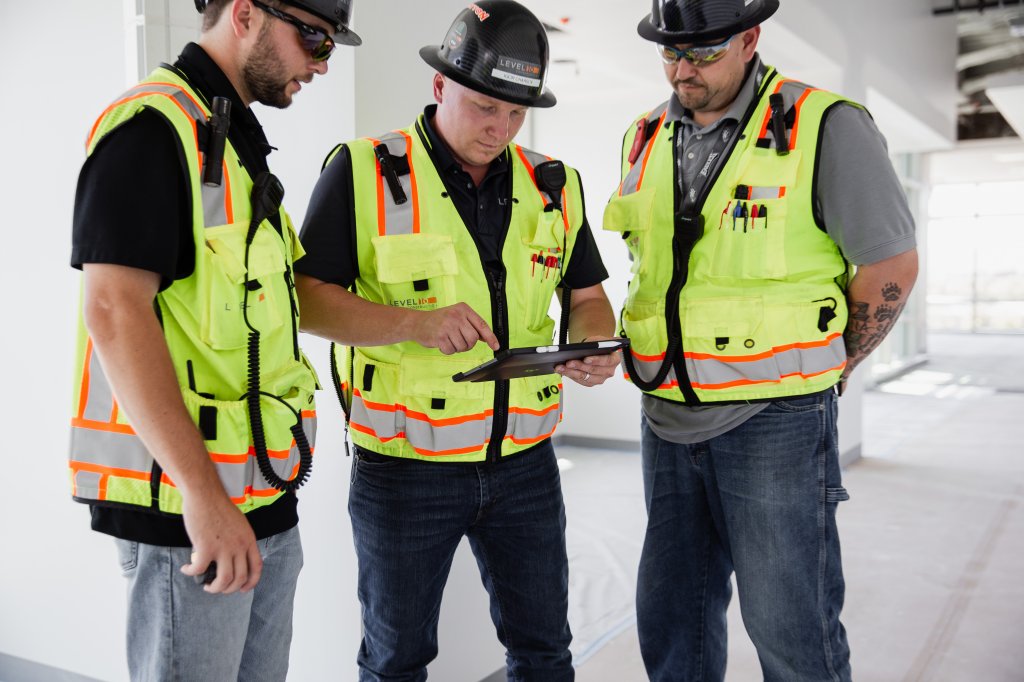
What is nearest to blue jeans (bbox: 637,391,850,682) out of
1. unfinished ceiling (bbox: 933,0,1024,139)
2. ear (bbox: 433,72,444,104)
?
ear (bbox: 433,72,444,104)

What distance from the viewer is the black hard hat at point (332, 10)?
4.64ft

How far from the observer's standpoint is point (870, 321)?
208 centimetres

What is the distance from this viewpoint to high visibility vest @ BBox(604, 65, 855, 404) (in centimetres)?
198

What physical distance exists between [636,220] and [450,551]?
35.3 inches

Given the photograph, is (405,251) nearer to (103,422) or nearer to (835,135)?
(103,422)

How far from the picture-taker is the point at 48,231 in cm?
282

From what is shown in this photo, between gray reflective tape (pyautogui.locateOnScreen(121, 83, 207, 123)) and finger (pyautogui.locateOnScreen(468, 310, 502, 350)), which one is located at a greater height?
gray reflective tape (pyautogui.locateOnScreen(121, 83, 207, 123))

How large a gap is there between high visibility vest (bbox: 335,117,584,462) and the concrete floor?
1.66 m

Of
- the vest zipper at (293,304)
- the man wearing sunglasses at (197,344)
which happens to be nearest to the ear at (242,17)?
the man wearing sunglasses at (197,344)

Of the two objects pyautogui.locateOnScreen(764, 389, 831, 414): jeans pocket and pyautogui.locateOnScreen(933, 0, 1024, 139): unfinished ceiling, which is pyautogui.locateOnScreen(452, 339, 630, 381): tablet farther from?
pyautogui.locateOnScreen(933, 0, 1024, 139): unfinished ceiling

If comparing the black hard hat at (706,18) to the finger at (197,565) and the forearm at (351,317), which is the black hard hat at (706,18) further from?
the finger at (197,565)

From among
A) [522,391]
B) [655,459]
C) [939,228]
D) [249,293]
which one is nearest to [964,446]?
[655,459]

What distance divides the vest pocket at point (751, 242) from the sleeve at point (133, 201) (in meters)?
1.21

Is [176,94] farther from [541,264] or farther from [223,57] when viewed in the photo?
[541,264]
